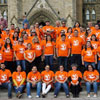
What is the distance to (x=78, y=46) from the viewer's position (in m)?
10.7

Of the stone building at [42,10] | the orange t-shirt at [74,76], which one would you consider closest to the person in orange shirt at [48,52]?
the orange t-shirt at [74,76]

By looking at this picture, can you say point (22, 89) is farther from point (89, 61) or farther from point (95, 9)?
point (95, 9)

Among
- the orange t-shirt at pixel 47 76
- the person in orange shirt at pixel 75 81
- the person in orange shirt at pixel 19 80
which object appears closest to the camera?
the person in orange shirt at pixel 75 81

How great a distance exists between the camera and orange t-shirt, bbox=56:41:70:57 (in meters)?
10.6

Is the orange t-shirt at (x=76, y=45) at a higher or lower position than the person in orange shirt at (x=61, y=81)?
higher

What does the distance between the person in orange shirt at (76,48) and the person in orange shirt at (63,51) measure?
268 mm

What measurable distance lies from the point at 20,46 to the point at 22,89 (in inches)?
84.3

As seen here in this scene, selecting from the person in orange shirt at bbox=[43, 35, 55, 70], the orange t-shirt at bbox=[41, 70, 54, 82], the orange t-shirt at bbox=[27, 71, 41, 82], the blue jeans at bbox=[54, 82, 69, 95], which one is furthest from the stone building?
the blue jeans at bbox=[54, 82, 69, 95]

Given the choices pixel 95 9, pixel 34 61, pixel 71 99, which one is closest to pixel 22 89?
pixel 34 61

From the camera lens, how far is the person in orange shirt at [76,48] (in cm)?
1073

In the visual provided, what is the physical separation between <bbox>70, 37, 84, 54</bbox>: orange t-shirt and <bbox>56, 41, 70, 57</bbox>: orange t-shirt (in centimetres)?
27

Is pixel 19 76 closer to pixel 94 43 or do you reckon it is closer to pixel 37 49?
pixel 37 49

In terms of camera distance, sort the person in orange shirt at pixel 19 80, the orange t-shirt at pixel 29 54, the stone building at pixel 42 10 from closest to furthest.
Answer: the person in orange shirt at pixel 19 80 → the orange t-shirt at pixel 29 54 → the stone building at pixel 42 10

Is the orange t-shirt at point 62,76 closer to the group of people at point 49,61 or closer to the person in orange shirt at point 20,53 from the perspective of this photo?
the group of people at point 49,61
